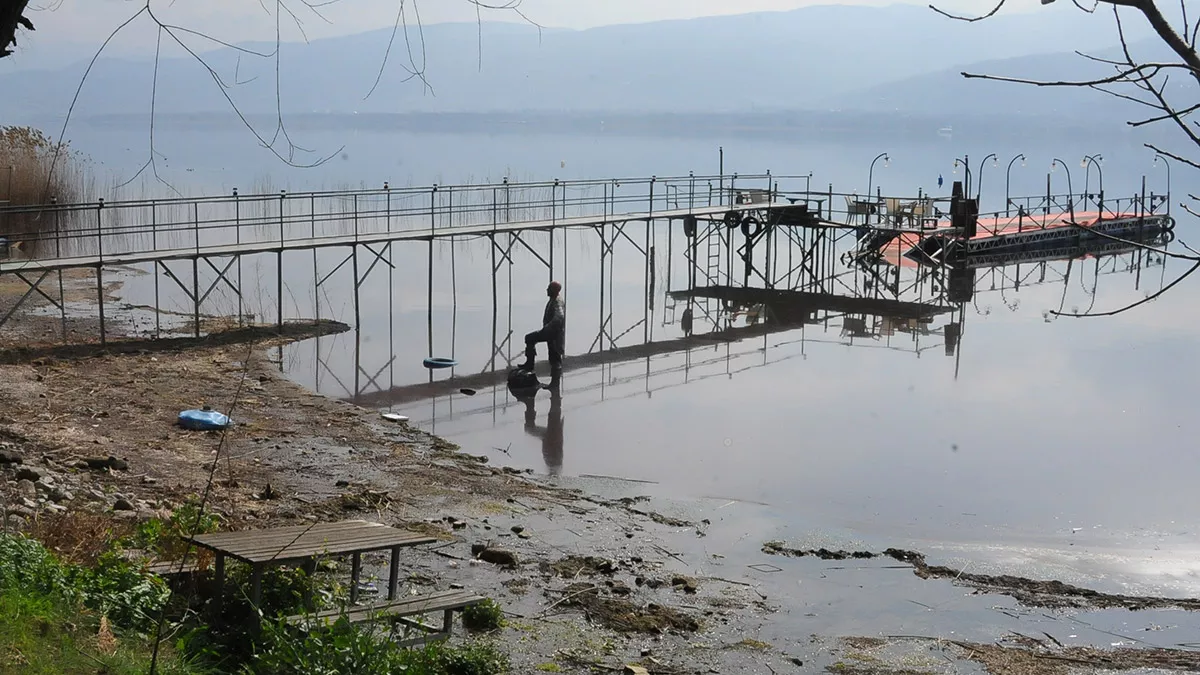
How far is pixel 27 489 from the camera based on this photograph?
935 cm

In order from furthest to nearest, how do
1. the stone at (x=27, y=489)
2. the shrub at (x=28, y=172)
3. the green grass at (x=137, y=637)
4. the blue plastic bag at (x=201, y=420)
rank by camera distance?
the shrub at (x=28, y=172) < the blue plastic bag at (x=201, y=420) < the stone at (x=27, y=489) < the green grass at (x=137, y=637)

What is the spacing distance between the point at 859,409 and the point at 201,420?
9377mm

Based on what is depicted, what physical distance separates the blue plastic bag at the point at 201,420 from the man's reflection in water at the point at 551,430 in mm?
3488

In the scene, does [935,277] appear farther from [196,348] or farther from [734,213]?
[196,348]

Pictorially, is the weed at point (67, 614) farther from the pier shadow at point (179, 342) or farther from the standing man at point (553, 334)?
the standing man at point (553, 334)

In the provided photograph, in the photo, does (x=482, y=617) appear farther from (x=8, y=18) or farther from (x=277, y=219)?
(x=277, y=219)

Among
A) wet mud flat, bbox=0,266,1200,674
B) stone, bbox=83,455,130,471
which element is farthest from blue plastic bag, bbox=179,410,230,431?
stone, bbox=83,455,130,471

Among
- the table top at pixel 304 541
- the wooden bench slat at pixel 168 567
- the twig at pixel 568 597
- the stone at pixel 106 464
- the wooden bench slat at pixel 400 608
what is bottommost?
the twig at pixel 568 597

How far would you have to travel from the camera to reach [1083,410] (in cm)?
1945

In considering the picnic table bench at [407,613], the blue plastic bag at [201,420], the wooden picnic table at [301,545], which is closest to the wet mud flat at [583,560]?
the blue plastic bag at [201,420]

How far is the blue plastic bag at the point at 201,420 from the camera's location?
13.5m

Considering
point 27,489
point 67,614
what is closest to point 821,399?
point 27,489

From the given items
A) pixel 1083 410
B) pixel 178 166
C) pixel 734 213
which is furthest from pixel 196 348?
pixel 178 166

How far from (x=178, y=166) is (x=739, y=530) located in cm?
6612
